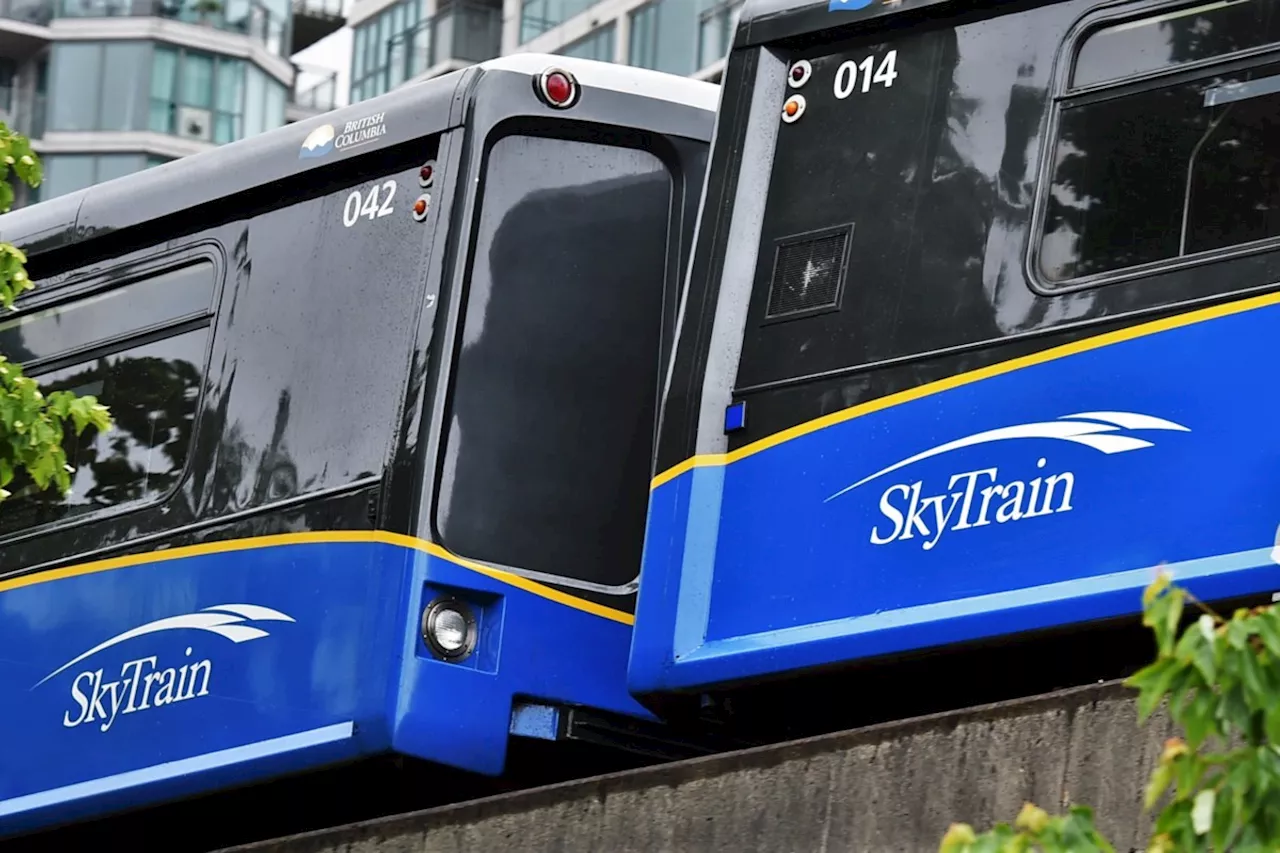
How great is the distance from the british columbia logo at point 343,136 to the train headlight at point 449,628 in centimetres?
177

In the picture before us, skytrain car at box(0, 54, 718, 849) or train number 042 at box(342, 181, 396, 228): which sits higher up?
train number 042 at box(342, 181, 396, 228)

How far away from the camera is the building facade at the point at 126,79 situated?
45.2 metres

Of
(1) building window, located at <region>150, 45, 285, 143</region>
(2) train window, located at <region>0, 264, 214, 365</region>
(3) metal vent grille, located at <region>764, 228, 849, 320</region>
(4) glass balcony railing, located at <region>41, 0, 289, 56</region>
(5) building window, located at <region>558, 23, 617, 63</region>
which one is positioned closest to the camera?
(3) metal vent grille, located at <region>764, 228, 849, 320</region>

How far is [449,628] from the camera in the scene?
27.9ft

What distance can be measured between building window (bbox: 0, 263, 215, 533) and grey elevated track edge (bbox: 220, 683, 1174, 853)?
2634mm

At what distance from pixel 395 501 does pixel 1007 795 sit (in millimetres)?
2982

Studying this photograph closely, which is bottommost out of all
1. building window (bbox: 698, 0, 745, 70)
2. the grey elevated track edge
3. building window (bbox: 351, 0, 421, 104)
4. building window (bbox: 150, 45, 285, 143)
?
the grey elevated track edge

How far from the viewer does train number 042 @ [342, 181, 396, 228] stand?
9180 millimetres

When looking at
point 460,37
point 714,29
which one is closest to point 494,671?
point 714,29

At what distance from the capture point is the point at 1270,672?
4.01 metres

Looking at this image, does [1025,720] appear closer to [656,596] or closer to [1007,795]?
[1007,795]

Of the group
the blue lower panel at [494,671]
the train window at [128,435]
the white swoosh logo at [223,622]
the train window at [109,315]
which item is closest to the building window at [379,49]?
the train window at [109,315]

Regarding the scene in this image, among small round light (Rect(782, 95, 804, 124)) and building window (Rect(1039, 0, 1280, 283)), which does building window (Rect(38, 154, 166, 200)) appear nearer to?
small round light (Rect(782, 95, 804, 124))

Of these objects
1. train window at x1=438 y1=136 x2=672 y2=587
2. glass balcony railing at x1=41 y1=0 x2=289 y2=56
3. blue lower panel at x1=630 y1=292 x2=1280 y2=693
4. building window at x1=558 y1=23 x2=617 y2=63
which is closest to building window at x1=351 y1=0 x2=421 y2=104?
glass balcony railing at x1=41 y1=0 x2=289 y2=56
